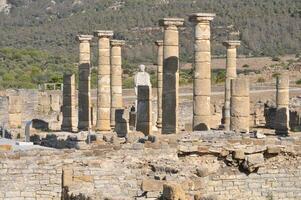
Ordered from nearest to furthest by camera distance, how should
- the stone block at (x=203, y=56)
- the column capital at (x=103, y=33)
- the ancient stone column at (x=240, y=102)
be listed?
the stone block at (x=203, y=56) → the ancient stone column at (x=240, y=102) → the column capital at (x=103, y=33)

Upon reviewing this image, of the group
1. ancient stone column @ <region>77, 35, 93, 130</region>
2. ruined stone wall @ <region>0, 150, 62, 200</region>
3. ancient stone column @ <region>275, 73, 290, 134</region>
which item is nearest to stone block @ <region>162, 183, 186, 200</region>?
ruined stone wall @ <region>0, 150, 62, 200</region>

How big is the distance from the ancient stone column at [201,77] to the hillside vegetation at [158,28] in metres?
52.1

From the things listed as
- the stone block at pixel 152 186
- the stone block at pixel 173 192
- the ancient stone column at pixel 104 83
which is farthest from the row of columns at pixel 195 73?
the stone block at pixel 173 192

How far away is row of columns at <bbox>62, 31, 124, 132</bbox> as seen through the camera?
34.1 meters

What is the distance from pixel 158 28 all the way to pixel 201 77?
65.4m

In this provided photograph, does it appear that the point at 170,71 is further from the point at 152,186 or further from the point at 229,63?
the point at 152,186

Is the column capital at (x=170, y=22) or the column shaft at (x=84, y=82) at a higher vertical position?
the column capital at (x=170, y=22)

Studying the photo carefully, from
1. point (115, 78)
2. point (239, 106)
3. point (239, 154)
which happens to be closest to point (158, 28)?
point (115, 78)

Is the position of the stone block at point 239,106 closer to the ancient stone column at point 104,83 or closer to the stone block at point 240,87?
the stone block at point 240,87

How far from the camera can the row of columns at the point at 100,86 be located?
34062mm

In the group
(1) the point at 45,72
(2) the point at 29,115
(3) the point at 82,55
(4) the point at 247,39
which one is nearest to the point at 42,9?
(4) the point at 247,39

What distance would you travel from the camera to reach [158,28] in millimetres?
93125

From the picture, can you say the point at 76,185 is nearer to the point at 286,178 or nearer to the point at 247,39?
the point at 286,178

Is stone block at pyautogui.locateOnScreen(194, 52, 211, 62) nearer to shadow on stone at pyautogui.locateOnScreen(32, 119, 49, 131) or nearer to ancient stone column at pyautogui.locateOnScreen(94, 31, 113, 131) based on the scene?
ancient stone column at pyautogui.locateOnScreen(94, 31, 113, 131)
